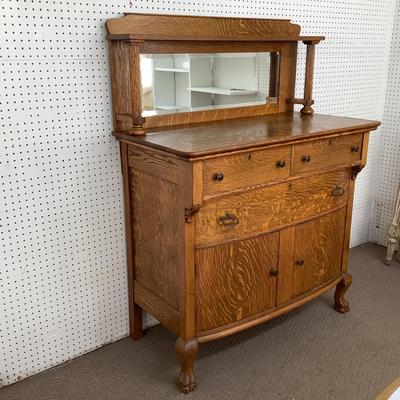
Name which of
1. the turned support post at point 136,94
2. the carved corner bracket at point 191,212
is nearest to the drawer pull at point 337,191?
the carved corner bracket at point 191,212

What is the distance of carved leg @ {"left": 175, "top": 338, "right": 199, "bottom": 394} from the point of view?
2.10 metres

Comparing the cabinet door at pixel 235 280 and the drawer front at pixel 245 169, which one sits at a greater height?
the drawer front at pixel 245 169

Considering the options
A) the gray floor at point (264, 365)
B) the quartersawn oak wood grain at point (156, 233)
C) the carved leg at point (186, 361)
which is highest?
the quartersawn oak wood grain at point (156, 233)

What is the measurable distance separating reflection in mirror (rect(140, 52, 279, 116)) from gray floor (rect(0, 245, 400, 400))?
1.23 meters

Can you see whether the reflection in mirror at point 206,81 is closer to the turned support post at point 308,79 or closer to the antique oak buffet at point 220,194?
the antique oak buffet at point 220,194

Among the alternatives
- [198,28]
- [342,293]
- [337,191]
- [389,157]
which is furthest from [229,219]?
[389,157]

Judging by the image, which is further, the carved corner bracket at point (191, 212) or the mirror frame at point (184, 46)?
the mirror frame at point (184, 46)

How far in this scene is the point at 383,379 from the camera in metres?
2.25

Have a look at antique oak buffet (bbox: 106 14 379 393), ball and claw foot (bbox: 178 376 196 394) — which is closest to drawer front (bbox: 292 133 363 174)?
antique oak buffet (bbox: 106 14 379 393)

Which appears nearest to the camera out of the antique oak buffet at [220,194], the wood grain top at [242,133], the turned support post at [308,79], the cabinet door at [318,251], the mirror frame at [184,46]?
the wood grain top at [242,133]

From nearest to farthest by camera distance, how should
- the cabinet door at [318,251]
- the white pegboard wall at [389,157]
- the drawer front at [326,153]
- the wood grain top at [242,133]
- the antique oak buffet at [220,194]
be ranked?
the wood grain top at [242,133]
the antique oak buffet at [220,194]
the drawer front at [326,153]
the cabinet door at [318,251]
the white pegboard wall at [389,157]

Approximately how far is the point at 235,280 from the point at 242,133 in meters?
0.67

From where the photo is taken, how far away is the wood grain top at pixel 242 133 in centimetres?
189

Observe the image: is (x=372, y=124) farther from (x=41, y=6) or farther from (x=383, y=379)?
(x=41, y=6)
